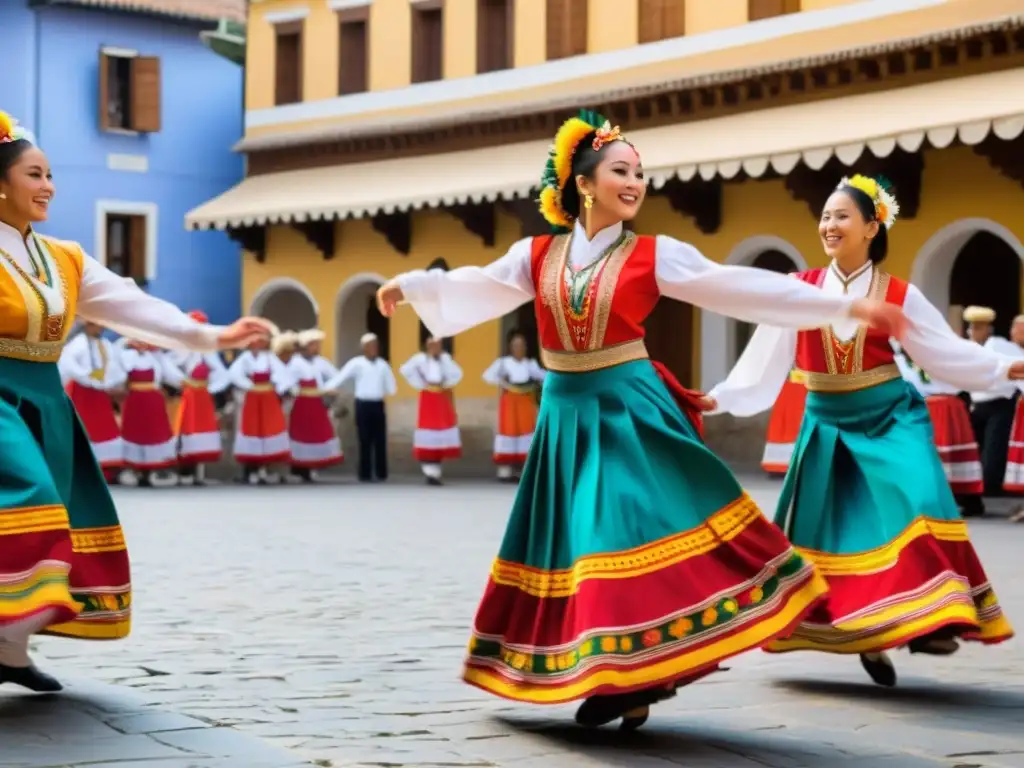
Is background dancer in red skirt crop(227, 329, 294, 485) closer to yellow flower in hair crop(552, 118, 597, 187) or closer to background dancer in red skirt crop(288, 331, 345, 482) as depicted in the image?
background dancer in red skirt crop(288, 331, 345, 482)

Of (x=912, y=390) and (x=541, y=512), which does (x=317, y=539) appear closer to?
(x=912, y=390)

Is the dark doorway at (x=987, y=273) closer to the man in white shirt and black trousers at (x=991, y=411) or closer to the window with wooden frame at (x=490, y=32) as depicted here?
the man in white shirt and black trousers at (x=991, y=411)

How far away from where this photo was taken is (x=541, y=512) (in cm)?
Answer: 578

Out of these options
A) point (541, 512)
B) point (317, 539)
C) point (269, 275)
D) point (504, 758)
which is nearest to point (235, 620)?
point (541, 512)

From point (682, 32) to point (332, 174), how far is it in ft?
21.5

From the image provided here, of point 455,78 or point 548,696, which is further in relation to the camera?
point 455,78

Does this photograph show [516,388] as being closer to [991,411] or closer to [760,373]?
[991,411]

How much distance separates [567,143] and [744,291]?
72cm

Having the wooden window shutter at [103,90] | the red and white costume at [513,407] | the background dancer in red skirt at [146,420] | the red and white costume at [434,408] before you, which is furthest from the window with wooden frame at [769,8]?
the wooden window shutter at [103,90]

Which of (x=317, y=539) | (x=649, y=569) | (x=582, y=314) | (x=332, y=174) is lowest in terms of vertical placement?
(x=317, y=539)

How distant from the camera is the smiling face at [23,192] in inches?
240

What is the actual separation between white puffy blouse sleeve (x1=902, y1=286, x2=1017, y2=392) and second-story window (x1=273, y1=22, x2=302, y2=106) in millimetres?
22785

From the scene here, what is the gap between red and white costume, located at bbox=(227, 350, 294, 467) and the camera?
22.5 meters

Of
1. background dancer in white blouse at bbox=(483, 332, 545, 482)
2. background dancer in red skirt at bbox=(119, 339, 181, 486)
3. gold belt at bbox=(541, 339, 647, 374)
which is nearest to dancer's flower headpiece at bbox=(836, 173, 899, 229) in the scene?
gold belt at bbox=(541, 339, 647, 374)
